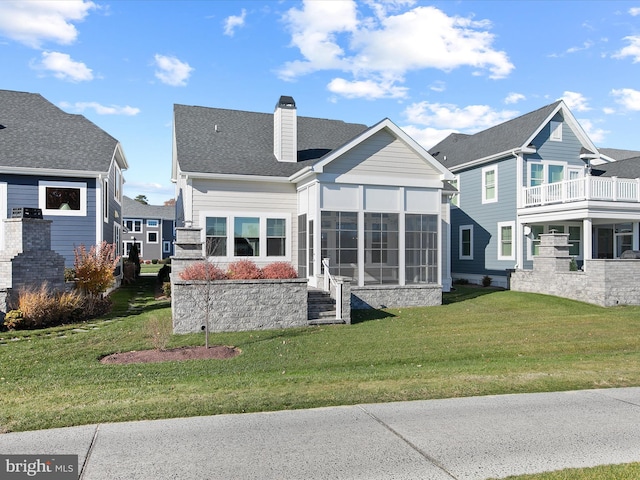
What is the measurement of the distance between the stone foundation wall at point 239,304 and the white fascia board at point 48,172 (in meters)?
8.03

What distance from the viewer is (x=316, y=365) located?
8.80 meters

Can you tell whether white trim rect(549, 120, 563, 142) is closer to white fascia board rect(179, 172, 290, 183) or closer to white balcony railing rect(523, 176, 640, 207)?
white balcony railing rect(523, 176, 640, 207)

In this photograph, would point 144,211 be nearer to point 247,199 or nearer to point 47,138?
point 47,138

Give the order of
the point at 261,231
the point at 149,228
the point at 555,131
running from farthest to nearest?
the point at 149,228, the point at 555,131, the point at 261,231

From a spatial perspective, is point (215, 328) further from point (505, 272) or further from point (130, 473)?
point (505, 272)

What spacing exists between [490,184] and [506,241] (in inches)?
122

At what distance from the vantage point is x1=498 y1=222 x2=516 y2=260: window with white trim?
22.5m

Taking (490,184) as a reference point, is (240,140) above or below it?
above

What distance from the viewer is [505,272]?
22328 mm

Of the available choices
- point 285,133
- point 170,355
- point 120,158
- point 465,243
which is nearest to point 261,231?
point 285,133

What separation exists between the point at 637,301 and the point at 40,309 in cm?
1845

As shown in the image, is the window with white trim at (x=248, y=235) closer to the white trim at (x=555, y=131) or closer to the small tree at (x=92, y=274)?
the small tree at (x=92, y=274)

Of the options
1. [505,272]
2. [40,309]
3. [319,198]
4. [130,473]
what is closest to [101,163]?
[40,309]

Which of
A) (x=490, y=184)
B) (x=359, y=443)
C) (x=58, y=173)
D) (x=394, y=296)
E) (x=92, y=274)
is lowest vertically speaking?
(x=359, y=443)
